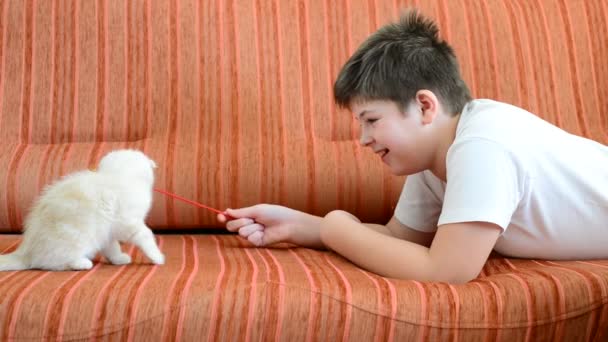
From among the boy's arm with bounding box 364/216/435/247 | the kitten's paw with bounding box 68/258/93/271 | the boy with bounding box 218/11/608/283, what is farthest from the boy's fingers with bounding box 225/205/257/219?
the kitten's paw with bounding box 68/258/93/271

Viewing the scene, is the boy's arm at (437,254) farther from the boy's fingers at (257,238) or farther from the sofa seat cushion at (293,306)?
the boy's fingers at (257,238)

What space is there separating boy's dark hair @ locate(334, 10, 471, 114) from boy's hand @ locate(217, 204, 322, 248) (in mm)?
247

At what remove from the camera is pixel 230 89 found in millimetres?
1620

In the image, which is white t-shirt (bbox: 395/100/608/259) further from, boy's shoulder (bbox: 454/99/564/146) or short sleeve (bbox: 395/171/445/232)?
short sleeve (bbox: 395/171/445/232)

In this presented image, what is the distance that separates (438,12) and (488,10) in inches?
5.0

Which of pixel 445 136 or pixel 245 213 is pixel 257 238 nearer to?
pixel 245 213

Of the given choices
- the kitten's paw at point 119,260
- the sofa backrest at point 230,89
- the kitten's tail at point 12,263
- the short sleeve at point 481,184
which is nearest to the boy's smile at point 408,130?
the short sleeve at point 481,184

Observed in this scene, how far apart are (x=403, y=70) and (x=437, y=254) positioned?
336 millimetres

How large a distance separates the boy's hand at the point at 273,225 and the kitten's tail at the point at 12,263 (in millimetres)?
380

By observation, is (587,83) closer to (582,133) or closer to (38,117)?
(582,133)

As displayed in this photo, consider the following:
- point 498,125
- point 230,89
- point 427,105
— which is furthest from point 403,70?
point 230,89

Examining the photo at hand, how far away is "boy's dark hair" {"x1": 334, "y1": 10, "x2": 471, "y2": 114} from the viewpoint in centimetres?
122

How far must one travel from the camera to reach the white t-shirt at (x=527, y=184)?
1.07 m

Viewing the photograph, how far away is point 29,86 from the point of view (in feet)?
5.27
